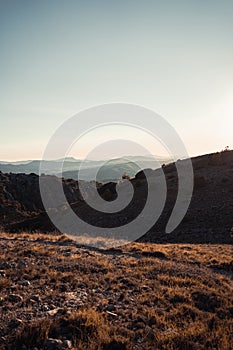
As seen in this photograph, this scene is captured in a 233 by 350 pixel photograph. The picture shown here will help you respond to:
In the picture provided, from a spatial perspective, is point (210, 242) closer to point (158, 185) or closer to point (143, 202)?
point (143, 202)

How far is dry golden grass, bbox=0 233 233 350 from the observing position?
21.1ft

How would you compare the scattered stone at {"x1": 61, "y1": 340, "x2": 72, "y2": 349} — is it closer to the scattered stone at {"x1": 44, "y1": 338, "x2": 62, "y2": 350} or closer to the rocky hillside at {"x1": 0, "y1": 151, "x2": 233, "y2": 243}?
the scattered stone at {"x1": 44, "y1": 338, "x2": 62, "y2": 350}

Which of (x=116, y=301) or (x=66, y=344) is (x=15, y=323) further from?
(x=116, y=301)

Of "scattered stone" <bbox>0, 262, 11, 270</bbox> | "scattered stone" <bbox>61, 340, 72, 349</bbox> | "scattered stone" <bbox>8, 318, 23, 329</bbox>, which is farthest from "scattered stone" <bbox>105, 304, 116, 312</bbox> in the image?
"scattered stone" <bbox>0, 262, 11, 270</bbox>

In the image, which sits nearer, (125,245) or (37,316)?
(37,316)

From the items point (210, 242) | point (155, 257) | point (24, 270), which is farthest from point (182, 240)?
point (24, 270)

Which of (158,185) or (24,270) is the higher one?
(158,185)

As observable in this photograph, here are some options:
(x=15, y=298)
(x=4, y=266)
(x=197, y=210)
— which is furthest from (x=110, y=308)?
(x=197, y=210)

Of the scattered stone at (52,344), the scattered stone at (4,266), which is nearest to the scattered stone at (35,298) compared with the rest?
the scattered stone at (52,344)

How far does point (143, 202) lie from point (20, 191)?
64176 mm

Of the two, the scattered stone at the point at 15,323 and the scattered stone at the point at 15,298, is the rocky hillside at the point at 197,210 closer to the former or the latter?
the scattered stone at the point at 15,298

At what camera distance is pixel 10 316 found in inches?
282

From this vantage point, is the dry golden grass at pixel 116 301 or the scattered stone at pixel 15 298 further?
the scattered stone at pixel 15 298

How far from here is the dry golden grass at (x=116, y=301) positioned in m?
6.44
